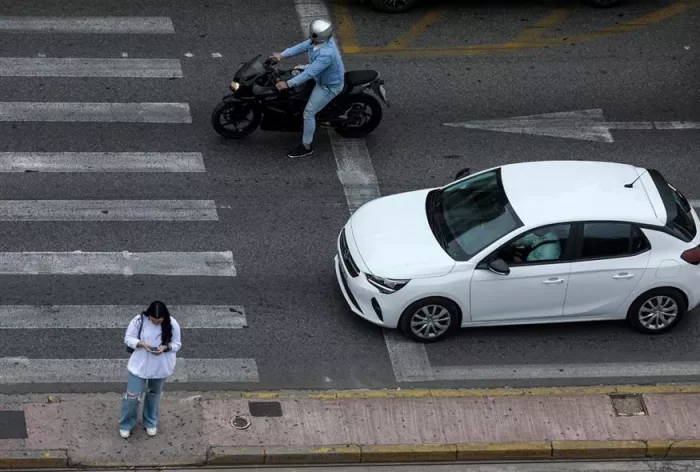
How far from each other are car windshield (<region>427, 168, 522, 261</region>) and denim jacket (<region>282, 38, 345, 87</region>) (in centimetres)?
250

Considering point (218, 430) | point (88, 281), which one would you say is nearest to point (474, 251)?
point (218, 430)

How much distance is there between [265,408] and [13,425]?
233cm

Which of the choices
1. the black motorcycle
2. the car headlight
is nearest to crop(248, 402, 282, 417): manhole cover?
the car headlight

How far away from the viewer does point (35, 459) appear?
11.3 m

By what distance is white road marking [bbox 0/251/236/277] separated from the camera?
45.9 ft

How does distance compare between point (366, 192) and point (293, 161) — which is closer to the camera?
point (366, 192)

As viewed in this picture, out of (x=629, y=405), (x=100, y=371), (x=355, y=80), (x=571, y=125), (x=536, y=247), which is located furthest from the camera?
(x=571, y=125)

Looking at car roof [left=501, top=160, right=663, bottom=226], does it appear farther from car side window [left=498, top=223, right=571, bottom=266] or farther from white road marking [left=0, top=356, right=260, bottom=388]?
white road marking [left=0, top=356, right=260, bottom=388]

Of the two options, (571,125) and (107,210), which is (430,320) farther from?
(571,125)

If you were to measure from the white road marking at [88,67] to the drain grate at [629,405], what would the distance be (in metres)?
8.06

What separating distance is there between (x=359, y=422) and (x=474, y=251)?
220 centimetres

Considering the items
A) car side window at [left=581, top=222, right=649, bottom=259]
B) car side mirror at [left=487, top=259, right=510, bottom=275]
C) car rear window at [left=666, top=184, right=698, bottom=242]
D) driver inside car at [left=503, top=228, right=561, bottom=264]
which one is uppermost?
car rear window at [left=666, top=184, right=698, bottom=242]

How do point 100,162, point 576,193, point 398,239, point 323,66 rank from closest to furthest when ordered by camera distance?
point 576,193, point 398,239, point 323,66, point 100,162

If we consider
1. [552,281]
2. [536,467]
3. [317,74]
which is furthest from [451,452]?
[317,74]
